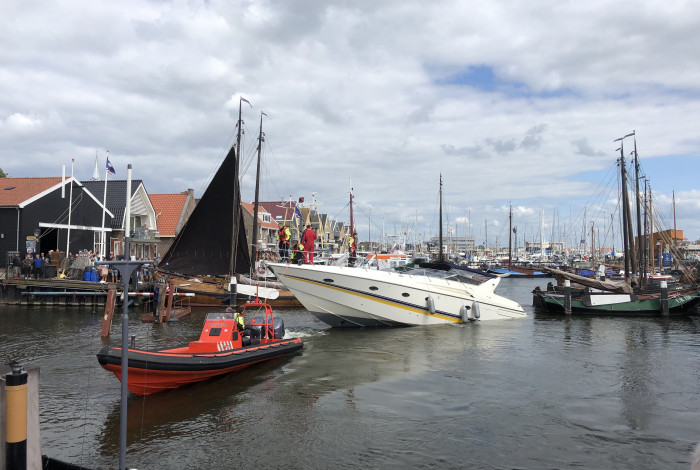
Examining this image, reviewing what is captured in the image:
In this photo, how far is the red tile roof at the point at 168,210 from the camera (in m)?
49.3

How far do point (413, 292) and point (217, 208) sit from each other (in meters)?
12.2

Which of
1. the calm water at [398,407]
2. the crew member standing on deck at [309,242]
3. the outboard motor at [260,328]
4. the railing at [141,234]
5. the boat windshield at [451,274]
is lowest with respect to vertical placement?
the calm water at [398,407]

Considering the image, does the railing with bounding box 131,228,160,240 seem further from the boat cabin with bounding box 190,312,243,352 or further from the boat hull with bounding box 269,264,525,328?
the boat cabin with bounding box 190,312,243,352

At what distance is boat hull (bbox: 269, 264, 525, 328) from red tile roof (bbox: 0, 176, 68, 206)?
21429mm

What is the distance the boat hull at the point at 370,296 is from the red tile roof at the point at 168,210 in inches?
1187

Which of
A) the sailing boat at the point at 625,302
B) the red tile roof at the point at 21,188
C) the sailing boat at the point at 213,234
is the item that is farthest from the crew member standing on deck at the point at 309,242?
the red tile roof at the point at 21,188

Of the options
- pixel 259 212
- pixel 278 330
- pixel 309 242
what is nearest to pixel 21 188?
pixel 309 242

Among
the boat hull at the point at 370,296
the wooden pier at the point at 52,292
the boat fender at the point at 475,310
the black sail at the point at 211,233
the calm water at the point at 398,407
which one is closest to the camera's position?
the calm water at the point at 398,407

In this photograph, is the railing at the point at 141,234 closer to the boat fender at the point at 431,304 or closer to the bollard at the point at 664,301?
the boat fender at the point at 431,304

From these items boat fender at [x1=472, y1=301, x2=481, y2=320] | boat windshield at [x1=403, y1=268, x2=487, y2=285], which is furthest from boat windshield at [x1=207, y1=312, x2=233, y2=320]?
boat fender at [x1=472, y1=301, x2=481, y2=320]

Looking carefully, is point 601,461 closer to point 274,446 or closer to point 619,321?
point 274,446

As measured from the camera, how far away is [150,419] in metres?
11.3

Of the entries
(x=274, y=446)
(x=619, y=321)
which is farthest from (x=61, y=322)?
(x=619, y=321)

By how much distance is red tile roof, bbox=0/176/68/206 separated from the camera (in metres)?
33.4
